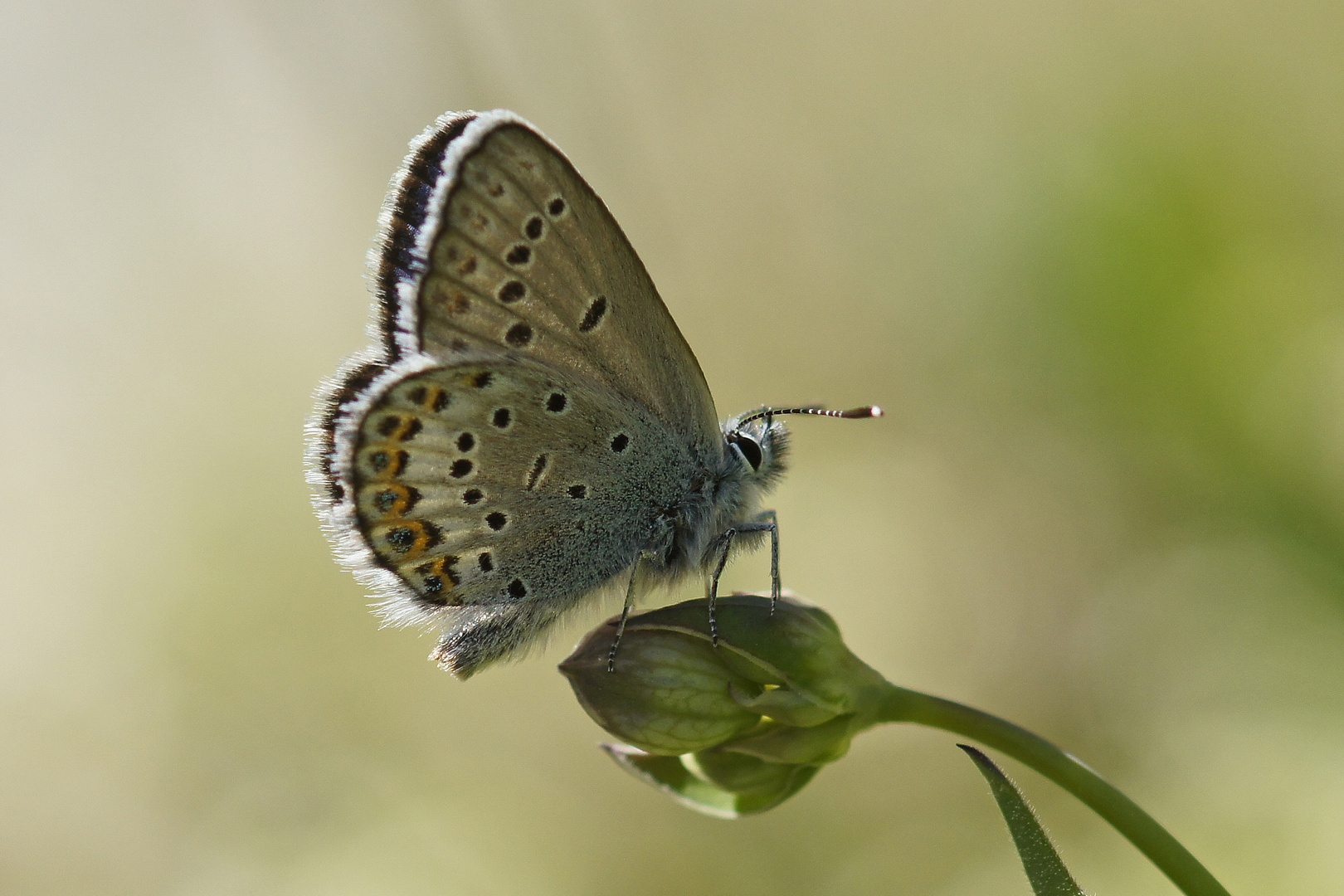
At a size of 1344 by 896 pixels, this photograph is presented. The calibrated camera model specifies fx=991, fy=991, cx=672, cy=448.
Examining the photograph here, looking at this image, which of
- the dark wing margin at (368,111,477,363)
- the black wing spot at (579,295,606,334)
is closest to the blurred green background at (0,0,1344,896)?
the black wing spot at (579,295,606,334)

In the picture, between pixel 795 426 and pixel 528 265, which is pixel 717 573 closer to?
pixel 528 265

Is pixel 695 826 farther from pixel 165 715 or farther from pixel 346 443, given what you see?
pixel 346 443

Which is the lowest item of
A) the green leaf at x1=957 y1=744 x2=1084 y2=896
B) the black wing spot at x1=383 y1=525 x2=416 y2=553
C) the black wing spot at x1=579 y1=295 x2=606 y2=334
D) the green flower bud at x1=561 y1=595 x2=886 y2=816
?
the green leaf at x1=957 y1=744 x2=1084 y2=896

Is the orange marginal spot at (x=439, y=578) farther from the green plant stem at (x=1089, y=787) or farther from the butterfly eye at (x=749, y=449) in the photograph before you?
the green plant stem at (x=1089, y=787)

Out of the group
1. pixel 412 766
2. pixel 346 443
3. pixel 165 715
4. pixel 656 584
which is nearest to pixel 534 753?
pixel 412 766

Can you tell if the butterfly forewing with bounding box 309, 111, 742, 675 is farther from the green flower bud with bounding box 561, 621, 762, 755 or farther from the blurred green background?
the blurred green background

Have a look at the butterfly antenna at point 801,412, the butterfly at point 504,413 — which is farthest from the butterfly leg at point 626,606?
the butterfly antenna at point 801,412
